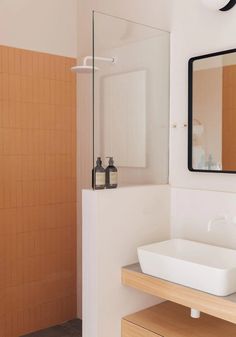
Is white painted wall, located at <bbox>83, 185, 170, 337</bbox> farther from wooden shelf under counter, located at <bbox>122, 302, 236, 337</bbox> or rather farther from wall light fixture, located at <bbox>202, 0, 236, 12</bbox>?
wall light fixture, located at <bbox>202, 0, 236, 12</bbox>

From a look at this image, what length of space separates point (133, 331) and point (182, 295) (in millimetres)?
472

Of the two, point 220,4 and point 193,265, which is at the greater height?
point 220,4

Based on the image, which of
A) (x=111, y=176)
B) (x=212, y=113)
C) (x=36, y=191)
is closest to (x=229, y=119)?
(x=212, y=113)

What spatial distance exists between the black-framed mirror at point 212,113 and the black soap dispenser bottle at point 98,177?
1.91 feet

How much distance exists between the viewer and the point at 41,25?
10.7ft

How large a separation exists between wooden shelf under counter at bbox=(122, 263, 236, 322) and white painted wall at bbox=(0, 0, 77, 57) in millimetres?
1842

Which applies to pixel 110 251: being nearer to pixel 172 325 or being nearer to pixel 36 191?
pixel 172 325

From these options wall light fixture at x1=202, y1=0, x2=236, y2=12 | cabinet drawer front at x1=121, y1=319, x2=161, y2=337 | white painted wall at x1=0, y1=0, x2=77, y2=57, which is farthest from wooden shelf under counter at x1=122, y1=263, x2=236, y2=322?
white painted wall at x1=0, y1=0, x2=77, y2=57

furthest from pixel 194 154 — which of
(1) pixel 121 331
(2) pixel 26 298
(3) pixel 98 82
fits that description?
(2) pixel 26 298

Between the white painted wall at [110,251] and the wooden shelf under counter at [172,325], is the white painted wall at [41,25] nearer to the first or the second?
the white painted wall at [110,251]

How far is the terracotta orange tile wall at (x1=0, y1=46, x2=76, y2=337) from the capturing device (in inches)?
123

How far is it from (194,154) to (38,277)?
62.9 inches

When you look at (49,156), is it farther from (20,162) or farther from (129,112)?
(129,112)

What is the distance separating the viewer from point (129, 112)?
2604 mm
